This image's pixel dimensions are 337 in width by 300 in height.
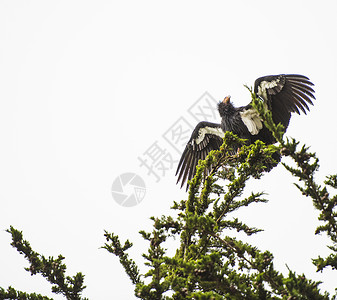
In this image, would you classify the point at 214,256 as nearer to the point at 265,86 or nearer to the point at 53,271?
the point at 53,271

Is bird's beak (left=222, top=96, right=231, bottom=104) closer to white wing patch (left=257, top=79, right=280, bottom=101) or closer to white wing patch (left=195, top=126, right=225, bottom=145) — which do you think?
white wing patch (left=195, top=126, right=225, bottom=145)

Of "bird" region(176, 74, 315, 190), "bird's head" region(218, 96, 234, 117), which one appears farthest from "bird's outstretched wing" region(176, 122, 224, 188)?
"bird's head" region(218, 96, 234, 117)

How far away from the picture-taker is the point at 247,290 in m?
2.59

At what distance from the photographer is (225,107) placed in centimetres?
810

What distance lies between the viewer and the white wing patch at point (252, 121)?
25.2ft

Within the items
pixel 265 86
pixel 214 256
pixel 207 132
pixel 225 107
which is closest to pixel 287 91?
pixel 265 86

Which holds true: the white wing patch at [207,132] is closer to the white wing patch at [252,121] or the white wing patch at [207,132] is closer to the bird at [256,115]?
the bird at [256,115]

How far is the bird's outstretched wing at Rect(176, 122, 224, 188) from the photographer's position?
8.53 meters

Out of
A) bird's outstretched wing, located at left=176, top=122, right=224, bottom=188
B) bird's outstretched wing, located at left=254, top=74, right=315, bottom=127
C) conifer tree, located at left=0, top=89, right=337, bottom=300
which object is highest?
bird's outstretched wing, located at left=176, top=122, right=224, bottom=188

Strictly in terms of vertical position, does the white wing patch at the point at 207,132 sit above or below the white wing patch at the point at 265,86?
above

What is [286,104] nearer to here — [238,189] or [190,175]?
[190,175]

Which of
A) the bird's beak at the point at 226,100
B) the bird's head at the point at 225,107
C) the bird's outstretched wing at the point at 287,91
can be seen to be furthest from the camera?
the bird's beak at the point at 226,100

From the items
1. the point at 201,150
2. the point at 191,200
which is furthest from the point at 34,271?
the point at 201,150

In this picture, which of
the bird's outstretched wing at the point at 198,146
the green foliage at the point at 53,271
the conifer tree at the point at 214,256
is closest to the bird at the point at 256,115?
the bird's outstretched wing at the point at 198,146
